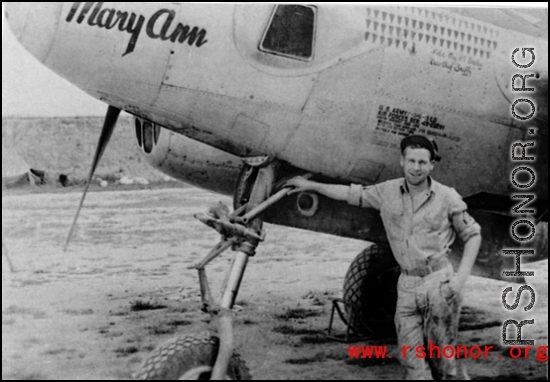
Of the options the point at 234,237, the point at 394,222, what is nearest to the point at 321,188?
the point at 394,222

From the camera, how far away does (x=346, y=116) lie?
4754 mm

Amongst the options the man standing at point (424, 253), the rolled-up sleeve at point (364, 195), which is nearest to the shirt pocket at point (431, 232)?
the man standing at point (424, 253)

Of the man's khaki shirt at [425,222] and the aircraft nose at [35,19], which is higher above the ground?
the aircraft nose at [35,19]

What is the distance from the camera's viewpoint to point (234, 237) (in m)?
4.68

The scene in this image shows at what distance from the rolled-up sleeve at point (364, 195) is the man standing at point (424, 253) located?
1 cm

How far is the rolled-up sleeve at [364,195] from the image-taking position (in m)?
4.66

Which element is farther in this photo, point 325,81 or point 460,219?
point 325,81

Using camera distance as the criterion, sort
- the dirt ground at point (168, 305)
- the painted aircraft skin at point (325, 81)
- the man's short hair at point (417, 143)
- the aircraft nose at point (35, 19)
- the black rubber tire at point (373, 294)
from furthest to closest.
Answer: the black rubber tire at point (373, 294), the dirt ground at point (168, 305), the man's short hair at point (417, 143), the painted aircraft skin at point (325, 81), the aircraft nose at point (35, 19)

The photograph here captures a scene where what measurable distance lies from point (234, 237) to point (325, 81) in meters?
1.23

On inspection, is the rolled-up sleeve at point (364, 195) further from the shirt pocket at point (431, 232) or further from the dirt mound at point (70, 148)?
the dirt mound at point (70, 148)

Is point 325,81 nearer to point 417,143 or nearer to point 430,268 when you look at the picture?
point 417,143

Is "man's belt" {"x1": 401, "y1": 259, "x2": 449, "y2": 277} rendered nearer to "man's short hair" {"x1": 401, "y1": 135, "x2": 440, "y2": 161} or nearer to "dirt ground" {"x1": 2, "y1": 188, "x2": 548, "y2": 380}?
"dirt ground" {"x1": 2, "y1": 188, "x2": 548, "y2": 380}

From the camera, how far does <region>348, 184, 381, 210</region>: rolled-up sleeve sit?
4656 millimetres

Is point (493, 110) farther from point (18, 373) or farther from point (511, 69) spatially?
point (18, 373)
